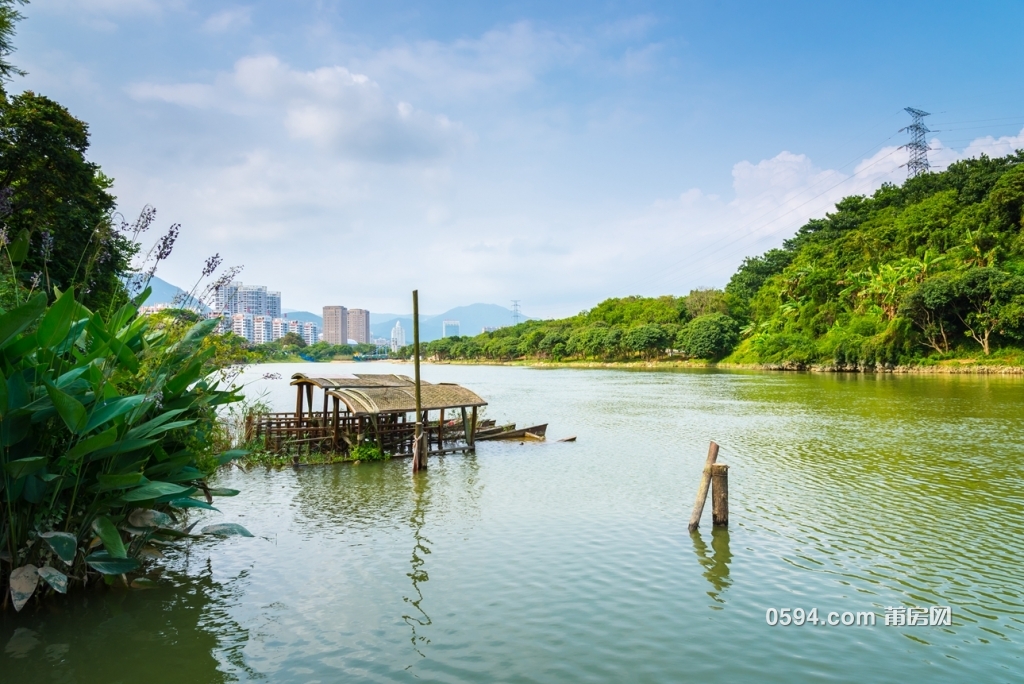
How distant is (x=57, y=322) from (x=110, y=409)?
99 cm

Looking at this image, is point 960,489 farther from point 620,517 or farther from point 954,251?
point 954,251

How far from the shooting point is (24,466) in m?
6.13

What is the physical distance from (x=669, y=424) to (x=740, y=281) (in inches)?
3697

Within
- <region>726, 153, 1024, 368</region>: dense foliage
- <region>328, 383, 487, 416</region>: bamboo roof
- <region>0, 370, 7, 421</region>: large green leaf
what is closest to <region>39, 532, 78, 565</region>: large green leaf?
<region>0, 370, 7, 421</region>: large green leaf

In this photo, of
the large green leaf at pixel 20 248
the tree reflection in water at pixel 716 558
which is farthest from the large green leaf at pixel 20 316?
the tree reflection in water at pixel 716 558

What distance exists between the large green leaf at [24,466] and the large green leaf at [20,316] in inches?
45.0

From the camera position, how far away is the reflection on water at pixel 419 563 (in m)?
7.70

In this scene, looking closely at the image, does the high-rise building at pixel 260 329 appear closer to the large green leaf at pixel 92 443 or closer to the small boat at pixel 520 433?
the large green leaf at pixel 92 443

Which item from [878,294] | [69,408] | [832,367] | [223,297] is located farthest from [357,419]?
[878,294]

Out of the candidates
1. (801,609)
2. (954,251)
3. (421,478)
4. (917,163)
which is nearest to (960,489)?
(801,609)

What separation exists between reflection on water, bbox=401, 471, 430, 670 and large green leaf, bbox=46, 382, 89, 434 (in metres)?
4.26

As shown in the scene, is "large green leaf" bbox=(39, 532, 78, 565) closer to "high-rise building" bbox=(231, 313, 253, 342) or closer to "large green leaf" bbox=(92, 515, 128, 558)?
"large green leaf" bbox=(92, 515, 128, 558)

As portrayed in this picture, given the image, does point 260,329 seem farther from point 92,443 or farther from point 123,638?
point 92,443

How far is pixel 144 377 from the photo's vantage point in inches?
306
